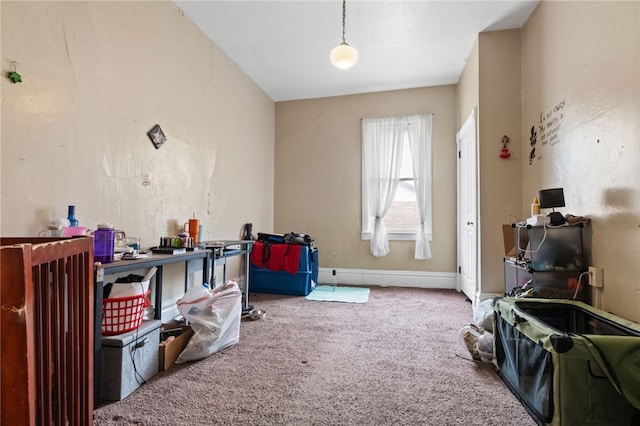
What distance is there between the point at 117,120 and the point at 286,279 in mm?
2344

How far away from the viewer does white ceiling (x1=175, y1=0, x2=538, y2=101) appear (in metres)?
2.70

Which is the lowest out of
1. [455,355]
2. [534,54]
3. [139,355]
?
[455,355]

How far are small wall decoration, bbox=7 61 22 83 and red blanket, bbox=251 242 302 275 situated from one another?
256 cm

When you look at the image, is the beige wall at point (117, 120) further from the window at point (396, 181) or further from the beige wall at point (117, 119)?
the window at point (396, 181)

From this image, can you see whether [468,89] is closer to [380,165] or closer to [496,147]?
[496,147]

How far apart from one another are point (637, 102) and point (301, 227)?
373cm

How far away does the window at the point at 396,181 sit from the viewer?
13.8ft

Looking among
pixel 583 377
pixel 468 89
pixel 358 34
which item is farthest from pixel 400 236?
pixel 583 377

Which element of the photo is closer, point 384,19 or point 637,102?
point 637,102

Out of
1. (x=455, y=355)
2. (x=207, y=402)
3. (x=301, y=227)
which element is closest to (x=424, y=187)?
(x=301, y=227)

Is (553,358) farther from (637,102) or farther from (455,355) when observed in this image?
(637,102)

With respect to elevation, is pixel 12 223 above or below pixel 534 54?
below

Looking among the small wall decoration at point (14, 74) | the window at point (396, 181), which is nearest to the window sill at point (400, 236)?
the window at point (396, 181)

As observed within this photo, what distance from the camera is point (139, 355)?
164 centimetres
